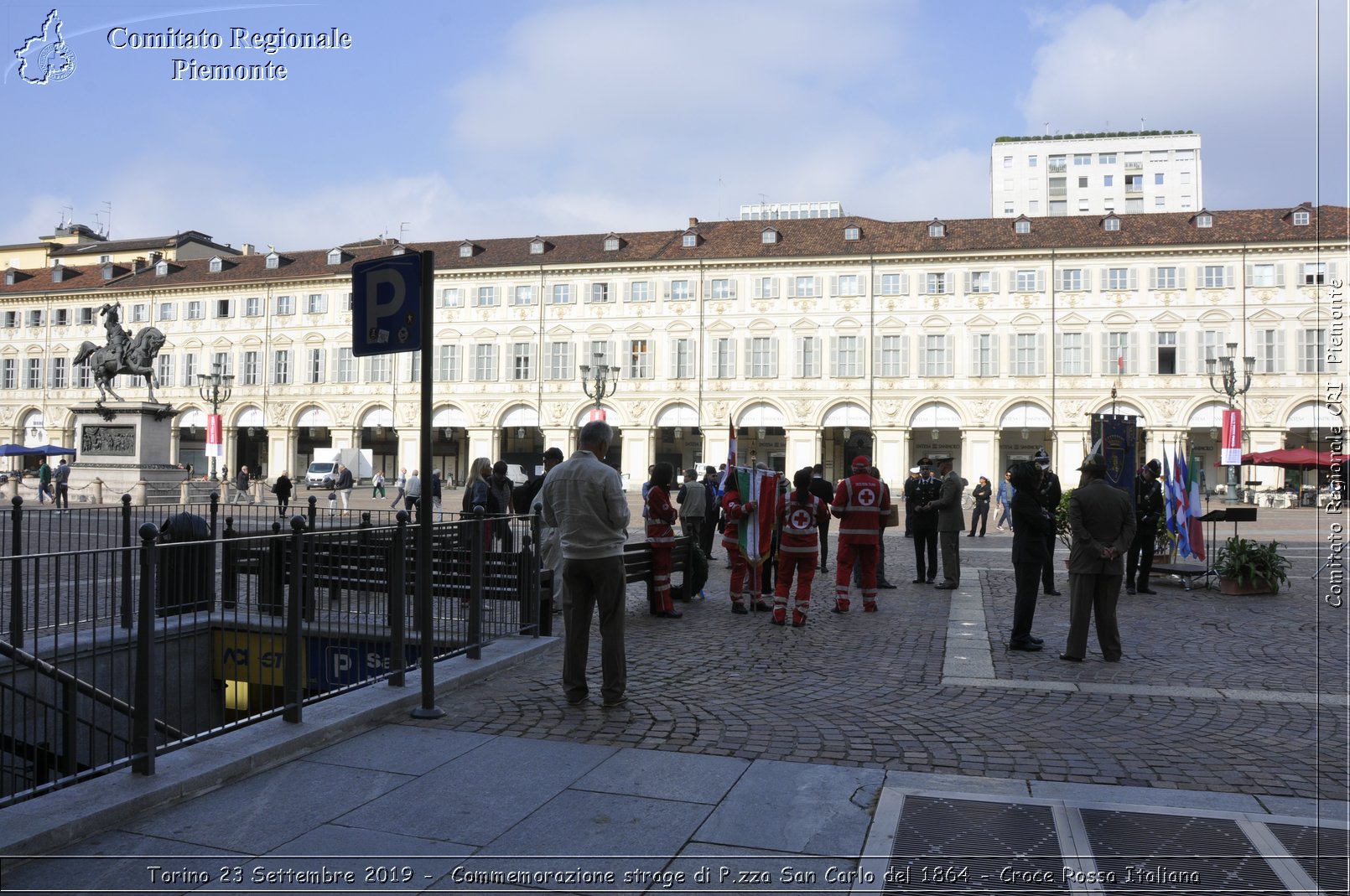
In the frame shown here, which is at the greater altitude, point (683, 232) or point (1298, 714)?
point (683, 232)

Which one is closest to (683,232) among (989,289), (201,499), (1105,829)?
(989,289)

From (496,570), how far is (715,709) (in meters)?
2.72

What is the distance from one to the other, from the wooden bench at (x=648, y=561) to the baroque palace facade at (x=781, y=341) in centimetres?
3644

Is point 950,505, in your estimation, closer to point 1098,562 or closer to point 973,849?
point 1098,562

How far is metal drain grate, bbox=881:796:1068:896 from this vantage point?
145 inches

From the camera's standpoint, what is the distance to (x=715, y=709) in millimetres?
6336

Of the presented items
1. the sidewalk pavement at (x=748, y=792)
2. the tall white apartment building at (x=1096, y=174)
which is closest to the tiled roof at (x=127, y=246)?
the tall white apartment building at (x=1096, y=174)

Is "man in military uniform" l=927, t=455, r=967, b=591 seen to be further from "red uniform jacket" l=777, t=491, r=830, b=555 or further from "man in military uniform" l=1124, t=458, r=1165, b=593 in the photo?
"red uniform jacket" l=777, t=491, r=830, b=555

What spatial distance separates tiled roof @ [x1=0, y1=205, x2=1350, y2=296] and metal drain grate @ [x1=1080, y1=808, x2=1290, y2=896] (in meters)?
49.4

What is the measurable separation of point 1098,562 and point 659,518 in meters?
4.48

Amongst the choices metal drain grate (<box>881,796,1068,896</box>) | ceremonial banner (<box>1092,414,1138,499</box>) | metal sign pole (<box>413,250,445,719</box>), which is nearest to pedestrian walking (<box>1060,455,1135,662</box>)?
metal drain grate (<box>881,796,1068,896</box>)

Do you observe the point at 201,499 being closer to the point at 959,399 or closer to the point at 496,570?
the point at 496,570

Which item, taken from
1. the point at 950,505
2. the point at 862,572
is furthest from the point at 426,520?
the point at 950,505

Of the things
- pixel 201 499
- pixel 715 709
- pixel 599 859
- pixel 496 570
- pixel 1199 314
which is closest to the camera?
pixel 599 859
